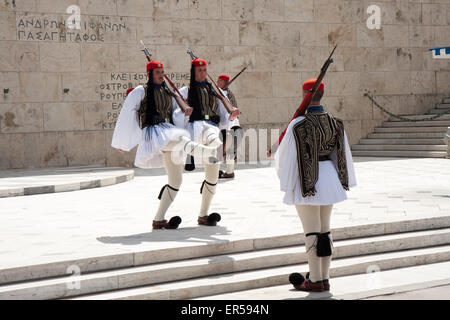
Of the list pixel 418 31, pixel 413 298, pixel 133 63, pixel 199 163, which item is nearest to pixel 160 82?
pixel 199 163

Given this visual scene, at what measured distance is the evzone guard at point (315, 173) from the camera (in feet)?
18.3

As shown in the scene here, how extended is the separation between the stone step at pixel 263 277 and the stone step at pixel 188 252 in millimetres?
305

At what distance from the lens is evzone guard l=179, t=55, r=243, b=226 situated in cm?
758

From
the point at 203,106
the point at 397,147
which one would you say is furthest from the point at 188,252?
the point at 397,147

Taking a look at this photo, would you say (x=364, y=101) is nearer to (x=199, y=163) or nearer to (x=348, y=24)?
(x=348, y=24)

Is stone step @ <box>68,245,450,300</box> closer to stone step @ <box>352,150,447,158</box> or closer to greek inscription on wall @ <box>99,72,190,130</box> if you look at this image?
stone step @ <box>352,150,447,158</box>

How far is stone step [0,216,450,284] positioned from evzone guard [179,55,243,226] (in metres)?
0.99

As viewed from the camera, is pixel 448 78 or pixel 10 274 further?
pixel 448 78

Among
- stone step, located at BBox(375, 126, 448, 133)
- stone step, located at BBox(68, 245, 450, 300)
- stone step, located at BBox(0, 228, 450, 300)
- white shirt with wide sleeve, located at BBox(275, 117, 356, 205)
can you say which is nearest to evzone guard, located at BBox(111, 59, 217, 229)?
stone step, located at BBox(0, 228, 450, 300)

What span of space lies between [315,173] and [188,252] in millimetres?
1529

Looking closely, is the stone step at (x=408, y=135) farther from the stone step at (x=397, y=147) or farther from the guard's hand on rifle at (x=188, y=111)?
the guard's hand on rifle at (x=188, y=111)

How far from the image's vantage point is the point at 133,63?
15.2 metres

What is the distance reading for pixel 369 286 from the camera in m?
6.03
